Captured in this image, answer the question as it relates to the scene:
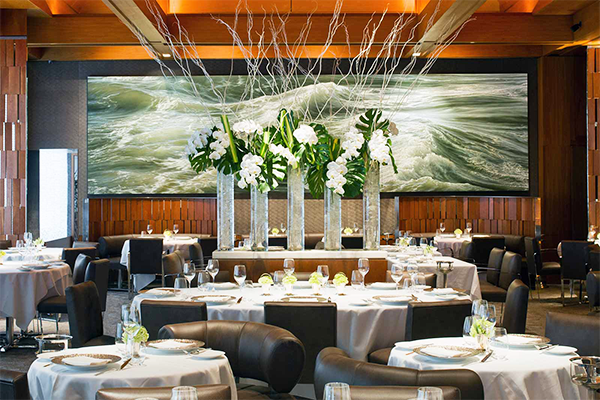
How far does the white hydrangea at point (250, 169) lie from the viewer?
5.62m

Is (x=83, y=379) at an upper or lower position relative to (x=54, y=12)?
lower

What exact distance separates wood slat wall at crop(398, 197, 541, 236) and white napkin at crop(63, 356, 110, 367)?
10089 millimetres

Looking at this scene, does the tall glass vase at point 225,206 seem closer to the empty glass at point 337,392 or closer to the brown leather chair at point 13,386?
the brown leather chair at point 13,386

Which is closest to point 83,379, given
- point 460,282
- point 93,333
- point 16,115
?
point 93,333

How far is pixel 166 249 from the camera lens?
10.8 m

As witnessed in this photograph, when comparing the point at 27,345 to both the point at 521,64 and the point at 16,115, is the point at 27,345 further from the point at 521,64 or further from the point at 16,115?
the point at 521,64

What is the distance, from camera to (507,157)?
12.6m

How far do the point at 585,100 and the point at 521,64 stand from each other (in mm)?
1313

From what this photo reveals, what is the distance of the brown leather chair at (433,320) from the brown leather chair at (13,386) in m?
2.07

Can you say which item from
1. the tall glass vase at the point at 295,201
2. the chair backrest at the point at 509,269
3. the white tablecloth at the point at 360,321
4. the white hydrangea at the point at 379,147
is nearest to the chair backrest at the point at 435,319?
the white tablecloth at the point at 360,321

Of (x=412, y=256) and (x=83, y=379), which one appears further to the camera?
(x=412, y=256)

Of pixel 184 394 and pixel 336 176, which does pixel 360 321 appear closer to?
pixel 336 176

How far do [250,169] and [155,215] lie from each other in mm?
7593

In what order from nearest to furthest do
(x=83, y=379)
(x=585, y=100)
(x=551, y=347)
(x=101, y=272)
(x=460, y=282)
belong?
(x=83, y=379) < (x=551, y=347) < (x=101, y=272) < (x=460, y=282) < (x=585, y=100)
